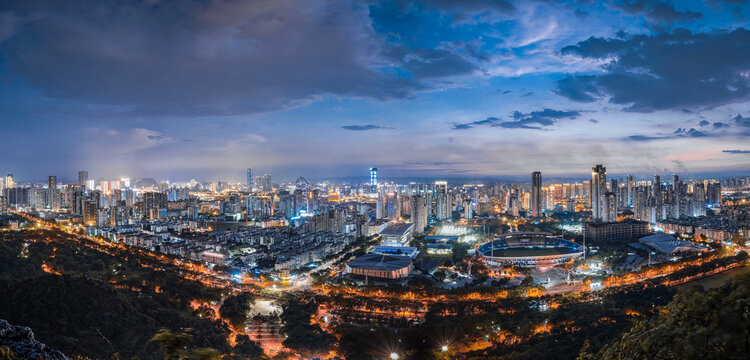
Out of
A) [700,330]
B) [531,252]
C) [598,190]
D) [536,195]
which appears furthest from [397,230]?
[700,330]

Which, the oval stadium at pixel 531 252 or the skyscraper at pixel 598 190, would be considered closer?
the oval stadium at pixel 531 252

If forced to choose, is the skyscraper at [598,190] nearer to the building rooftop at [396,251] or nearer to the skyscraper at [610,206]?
the skyscraper at [610,206]

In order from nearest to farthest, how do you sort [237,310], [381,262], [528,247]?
[237,310] < [381,262] < [528,247]


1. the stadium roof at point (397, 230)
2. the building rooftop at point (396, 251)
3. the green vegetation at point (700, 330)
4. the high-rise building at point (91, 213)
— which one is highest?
the green vegetation at point (700, 330)

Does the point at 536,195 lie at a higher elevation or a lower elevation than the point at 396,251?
higher

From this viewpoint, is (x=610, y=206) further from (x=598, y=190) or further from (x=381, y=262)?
(x=381, y=262)

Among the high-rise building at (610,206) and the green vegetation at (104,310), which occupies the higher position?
the high-rise building at (610,206)

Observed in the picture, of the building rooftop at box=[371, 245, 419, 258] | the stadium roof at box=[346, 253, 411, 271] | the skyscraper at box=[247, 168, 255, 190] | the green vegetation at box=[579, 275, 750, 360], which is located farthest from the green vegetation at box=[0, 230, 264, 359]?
the skyscraper at box=[247, 168, 255, 190]

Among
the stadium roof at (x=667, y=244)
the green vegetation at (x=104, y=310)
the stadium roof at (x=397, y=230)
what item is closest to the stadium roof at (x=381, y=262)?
the green vegetation at (x=104, y=310)
